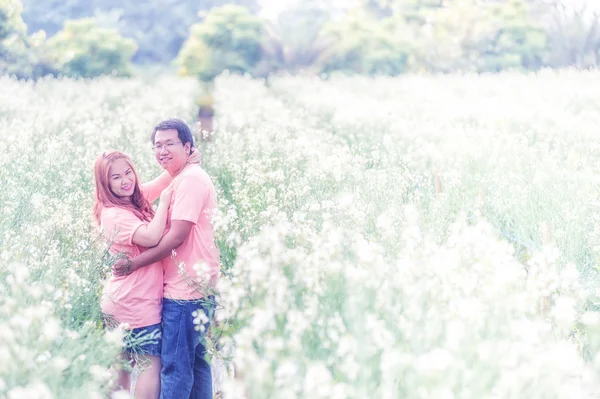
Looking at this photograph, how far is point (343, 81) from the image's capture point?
24172 millimetres

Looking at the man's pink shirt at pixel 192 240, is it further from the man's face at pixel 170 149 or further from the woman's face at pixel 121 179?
the woman's face at pixel 121 179

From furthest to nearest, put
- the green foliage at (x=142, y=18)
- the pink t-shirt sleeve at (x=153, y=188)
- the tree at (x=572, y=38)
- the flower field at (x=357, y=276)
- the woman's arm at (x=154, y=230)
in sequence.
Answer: the green foliage at (x=142, y=18) → the tree at (x=572, y=38) → the pink t-shirt sleeve at (x=153, y=188) → the woman's arm at (x=154, y=230) → the flower field at (x=357, y=276)

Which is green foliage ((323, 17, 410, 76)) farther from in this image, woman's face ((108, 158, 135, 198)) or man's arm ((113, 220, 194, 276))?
man's arm ((113, 220, 194, 276))

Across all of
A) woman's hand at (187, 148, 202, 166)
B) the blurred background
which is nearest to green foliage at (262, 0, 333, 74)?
the blurred background

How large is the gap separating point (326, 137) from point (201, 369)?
5.57 meters

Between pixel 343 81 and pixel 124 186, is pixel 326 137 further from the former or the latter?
pixel 343 81

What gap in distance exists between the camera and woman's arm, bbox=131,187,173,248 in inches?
165

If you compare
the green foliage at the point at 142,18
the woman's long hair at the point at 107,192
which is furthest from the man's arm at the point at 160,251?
the green foliage at the point at 142,18

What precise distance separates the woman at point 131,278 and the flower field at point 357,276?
0.16 metres

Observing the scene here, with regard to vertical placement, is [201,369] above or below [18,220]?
below

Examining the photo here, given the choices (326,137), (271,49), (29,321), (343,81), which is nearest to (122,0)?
(271,49)

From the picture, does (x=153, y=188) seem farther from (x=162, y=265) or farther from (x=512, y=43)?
(x=512, y=43)

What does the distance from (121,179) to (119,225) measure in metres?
0.29

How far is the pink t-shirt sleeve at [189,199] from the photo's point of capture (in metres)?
4.19
